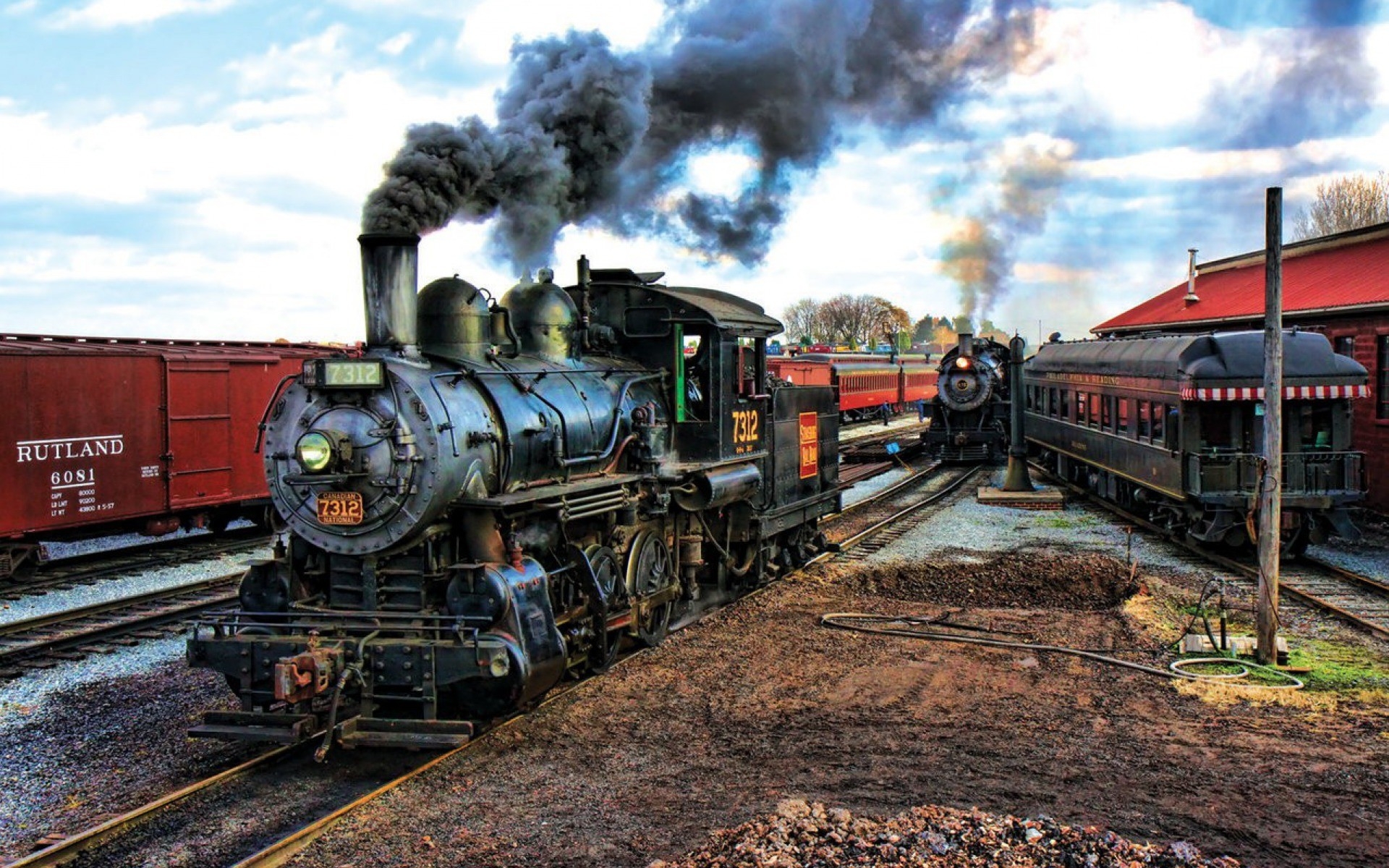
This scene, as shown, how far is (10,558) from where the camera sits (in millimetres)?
13383

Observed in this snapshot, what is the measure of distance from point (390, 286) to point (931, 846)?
521 centimetres

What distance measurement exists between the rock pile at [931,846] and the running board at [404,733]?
1.86 m

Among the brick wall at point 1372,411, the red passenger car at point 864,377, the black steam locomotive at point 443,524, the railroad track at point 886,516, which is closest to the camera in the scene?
the black steam locomotive at point 443,524

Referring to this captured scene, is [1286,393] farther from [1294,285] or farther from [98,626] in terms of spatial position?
[98,626]

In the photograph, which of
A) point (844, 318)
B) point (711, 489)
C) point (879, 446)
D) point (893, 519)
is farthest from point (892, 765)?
point (844, 318)

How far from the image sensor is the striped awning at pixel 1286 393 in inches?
554

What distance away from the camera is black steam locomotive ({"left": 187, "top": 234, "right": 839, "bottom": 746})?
7047 millimetres

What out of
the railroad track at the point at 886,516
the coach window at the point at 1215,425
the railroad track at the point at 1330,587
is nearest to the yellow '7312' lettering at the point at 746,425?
the railroad track at the point at 886,516

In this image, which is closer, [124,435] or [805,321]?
[124,435]

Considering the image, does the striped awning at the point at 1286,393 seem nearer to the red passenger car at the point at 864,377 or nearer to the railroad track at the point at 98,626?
the railroad track at the point at 98,626

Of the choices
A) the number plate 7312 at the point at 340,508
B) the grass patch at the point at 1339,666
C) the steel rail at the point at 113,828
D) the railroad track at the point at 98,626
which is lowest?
the grass patch at the point at 1339,666

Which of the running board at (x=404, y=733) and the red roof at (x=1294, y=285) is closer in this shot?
the running board at (x=404, y=733)

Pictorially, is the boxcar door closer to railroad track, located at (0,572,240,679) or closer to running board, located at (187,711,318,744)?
railroad track, located at (0,572,240,679)

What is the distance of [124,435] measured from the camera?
48.5ft
